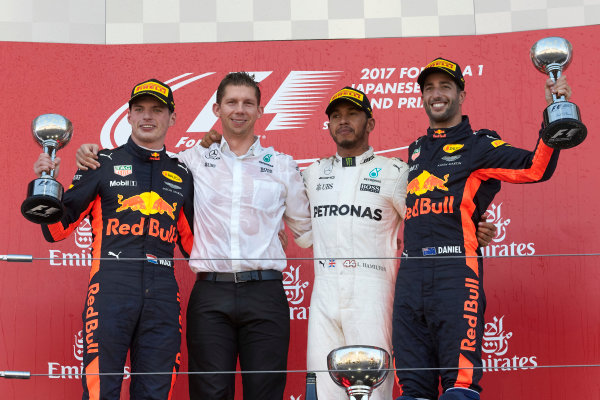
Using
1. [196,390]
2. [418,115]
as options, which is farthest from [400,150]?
[196,390]

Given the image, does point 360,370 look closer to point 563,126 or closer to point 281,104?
point 563,126


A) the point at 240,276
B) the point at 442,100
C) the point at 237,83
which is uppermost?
the point at 237,83

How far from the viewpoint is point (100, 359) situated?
93.7 inches

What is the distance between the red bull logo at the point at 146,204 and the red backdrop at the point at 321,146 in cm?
76

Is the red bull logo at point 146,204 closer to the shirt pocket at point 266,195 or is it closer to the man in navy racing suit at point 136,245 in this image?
the man in navy racing suit at point 136,245

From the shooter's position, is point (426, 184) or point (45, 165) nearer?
point (45, 165)

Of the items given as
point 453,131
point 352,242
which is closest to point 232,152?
point 352,242

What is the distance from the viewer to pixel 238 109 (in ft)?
8.99

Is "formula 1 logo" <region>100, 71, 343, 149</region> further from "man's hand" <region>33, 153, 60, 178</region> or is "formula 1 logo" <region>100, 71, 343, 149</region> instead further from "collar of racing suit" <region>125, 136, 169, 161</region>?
"man's hand" <region>33, 153, 60, 178</region>

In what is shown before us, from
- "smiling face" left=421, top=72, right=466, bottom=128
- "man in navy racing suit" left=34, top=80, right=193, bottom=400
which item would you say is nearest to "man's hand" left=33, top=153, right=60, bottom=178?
"man in navy racing suit" left=34, top=80, right=193, bottom=400

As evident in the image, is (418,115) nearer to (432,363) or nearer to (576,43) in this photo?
(576,43)

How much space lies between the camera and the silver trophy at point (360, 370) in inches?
66.4

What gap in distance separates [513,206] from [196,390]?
1530mm

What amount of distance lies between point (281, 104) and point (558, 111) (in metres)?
1.49
